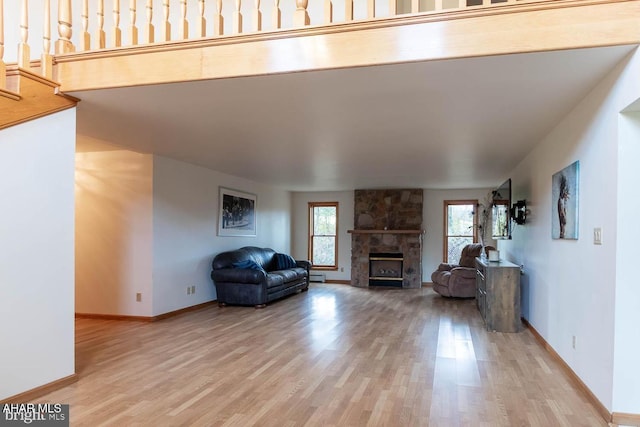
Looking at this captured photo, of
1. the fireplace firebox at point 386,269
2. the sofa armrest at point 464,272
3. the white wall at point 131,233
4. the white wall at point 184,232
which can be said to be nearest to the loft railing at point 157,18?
the white wall at point 131,233

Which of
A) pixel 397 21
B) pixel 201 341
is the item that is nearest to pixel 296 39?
pixel 397 21

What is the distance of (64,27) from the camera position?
3.22m

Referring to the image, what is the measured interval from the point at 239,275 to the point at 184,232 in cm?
103

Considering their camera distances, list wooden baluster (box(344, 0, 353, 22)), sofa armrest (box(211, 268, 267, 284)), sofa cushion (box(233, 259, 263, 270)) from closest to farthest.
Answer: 1. wooden baluster (box(344, 0, 353, 22))
2. sofa armrest (box(211, 268, 267, 284))
3. sofa cushion (box(233, 259, 263, 270))

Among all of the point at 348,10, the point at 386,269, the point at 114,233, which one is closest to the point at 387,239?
the point at 386,269

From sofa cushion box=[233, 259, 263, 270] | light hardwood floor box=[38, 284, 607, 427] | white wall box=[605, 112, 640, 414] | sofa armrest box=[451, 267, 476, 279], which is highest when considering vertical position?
white wall box=[605, 112, 640, 414]

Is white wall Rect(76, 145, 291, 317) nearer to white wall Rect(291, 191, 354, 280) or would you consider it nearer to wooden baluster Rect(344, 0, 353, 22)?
wooden baluster Rect(344, 0, 353, 22)

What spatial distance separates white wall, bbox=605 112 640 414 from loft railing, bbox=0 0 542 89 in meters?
1.00

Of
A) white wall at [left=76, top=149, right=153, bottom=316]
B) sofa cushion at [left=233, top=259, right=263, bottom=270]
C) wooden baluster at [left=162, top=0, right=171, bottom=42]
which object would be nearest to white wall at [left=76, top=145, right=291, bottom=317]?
white wall at [left=76, top=149, right=153, bottom=316]

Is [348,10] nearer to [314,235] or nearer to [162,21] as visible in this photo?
[162,21]

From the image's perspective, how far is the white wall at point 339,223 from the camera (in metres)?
9.95

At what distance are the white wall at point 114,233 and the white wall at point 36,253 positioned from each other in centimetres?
227

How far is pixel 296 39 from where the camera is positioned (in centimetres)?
269

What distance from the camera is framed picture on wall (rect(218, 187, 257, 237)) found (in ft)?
23.5
